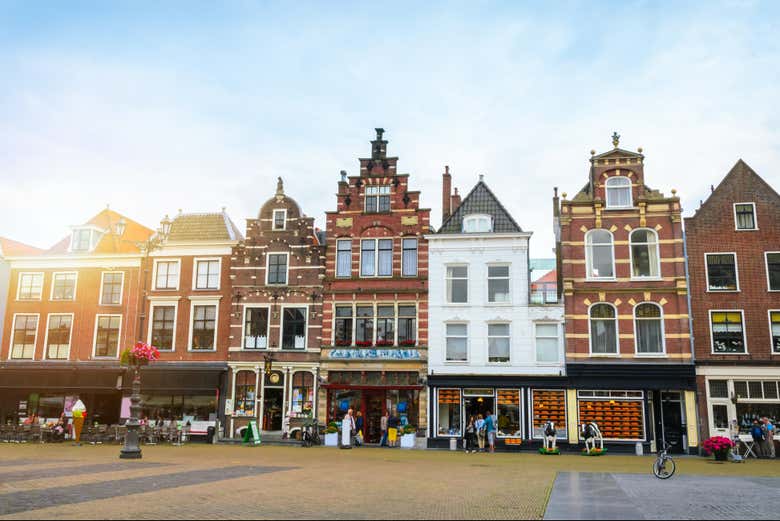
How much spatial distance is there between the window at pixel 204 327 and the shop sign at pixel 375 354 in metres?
6.79

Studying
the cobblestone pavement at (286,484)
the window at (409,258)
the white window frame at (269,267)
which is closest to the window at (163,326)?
the white window frame at (269,267)

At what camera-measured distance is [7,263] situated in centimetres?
4072

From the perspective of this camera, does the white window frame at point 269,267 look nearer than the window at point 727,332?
No

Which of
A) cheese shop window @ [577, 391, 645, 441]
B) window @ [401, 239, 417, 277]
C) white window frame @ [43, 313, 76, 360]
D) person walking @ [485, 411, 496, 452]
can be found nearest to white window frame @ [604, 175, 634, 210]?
cheese shop window @ [577, 391, 645, 441]

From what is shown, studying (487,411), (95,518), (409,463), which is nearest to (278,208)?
(487,411)

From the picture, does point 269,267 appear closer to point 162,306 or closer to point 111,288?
point 162,306

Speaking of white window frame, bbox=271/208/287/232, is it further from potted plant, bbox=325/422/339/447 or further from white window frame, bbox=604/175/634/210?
white window frame, bbox=604/175/634/210

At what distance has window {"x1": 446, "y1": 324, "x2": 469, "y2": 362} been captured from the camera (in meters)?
34.8

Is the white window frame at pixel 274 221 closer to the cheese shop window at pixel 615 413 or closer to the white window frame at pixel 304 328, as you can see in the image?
the white window frame at pixel 304 328

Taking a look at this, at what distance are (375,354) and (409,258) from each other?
5.39m

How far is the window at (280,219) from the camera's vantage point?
3816cm

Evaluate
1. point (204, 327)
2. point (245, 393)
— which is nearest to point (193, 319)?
point (204, 327)

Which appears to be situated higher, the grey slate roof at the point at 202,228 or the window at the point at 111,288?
the grey slate roof at the point at 202,228

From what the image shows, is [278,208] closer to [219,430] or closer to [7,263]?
[219,430]
